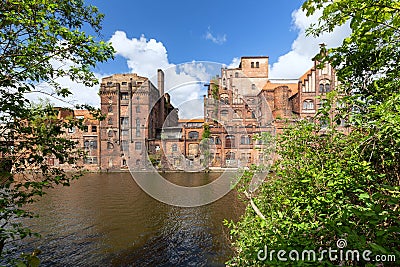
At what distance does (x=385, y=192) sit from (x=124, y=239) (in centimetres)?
953

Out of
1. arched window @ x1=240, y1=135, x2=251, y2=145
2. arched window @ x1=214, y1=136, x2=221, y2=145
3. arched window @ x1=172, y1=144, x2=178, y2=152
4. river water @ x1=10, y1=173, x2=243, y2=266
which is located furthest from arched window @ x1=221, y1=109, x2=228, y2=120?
river water @ x1=10, y1=173, x2=243, y2=266

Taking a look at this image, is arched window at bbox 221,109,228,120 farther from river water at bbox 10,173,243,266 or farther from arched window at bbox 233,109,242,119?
river water at bbox 10,173,243,266

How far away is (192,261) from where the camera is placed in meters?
8.11

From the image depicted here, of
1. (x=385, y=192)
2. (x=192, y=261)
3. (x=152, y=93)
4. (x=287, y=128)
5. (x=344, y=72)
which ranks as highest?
(x=152, y=93)

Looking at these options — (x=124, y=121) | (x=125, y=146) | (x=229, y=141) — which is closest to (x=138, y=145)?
(x=125, y=146)

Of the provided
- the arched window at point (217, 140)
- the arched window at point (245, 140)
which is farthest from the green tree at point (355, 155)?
the arched window at point (217, 140)

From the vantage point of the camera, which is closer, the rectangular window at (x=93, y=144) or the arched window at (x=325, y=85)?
the arched window at (x=325, y=85)

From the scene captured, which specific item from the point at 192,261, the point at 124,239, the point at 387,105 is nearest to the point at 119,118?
the point at 124,239

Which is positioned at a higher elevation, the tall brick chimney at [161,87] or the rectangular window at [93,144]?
the tall brick chimney at [161,87]

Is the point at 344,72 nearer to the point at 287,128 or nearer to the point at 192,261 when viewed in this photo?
the point at 287,128

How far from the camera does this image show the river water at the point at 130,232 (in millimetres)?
8250

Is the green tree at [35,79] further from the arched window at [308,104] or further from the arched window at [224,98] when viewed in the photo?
the arched window at [224,98]

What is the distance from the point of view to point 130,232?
1045 cm

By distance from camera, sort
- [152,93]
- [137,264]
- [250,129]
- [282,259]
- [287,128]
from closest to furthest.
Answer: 1. [282,259]
2. [287,128]
3. [137,264]
4. [250,129]
5. [152,93]
